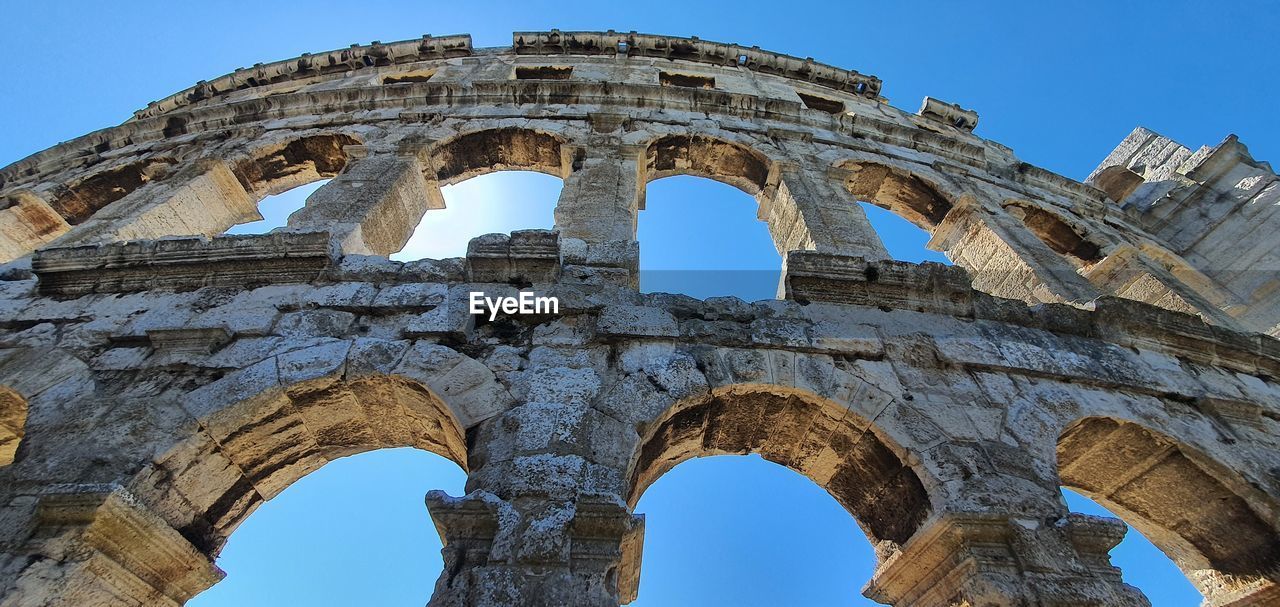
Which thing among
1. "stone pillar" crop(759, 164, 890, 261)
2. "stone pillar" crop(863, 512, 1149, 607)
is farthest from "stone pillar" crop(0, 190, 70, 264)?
"stone pillar" crop(863, 512, 1149, 607)

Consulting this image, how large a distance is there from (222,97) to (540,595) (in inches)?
507

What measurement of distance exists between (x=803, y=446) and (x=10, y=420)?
5.15 metres

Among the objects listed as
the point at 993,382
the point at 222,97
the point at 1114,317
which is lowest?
the point at 993,382

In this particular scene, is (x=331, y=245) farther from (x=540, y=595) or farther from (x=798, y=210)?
(x=798, y=210)

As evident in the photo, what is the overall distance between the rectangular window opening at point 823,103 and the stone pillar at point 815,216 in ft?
16.5

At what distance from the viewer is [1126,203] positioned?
10023 millimetres

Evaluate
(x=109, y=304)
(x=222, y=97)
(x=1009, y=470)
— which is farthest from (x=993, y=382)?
(x=222, y=97)

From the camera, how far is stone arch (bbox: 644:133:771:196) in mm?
7672

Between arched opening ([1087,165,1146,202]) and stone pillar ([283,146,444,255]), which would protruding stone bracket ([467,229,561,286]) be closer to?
stone pillar ([283,146,444,255])

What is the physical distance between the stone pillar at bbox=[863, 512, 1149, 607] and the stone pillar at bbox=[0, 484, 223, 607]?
3.86 meters

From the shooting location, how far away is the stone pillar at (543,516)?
104 inches

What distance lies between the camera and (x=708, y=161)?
7.91 meters

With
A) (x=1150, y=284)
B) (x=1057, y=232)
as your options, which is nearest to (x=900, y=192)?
(x=1057, y=232)

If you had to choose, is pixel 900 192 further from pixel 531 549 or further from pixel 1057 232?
pixel 531 549
